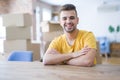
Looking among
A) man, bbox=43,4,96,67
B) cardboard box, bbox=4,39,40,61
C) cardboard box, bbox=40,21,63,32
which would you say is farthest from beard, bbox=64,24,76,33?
cardboard box, bbox=40,21,63,32

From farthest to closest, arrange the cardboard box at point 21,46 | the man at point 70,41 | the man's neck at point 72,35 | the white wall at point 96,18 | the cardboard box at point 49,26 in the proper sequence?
the white wall at point 96,18
the cardboard box at point 49,26
the cardboard box at point 21,46
the man's neck at point 72,35
the man at point 70,41

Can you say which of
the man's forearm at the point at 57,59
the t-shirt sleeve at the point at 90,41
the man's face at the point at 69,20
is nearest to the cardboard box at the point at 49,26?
the man's face at the point at 69,20

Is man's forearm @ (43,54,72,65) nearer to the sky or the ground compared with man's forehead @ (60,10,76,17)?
nearer to the ground

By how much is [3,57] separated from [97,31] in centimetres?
584

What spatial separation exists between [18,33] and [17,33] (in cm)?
2

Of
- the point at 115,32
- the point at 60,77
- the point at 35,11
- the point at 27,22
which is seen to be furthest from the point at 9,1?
the point at 60,77

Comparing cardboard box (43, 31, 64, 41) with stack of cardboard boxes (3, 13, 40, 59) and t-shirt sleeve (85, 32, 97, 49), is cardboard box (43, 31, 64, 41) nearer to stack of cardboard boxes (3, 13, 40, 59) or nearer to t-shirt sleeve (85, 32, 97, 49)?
stack of cardboard boxes (3, 13, 40, 59)

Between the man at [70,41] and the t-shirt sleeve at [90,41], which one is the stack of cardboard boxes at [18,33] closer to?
the man at [70,41]

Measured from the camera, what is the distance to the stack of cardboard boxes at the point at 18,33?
314 cm

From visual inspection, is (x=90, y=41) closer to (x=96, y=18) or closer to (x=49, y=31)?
(x=49, y=31)

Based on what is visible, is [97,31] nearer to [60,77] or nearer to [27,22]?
[27,22]

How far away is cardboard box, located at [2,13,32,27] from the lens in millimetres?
3133

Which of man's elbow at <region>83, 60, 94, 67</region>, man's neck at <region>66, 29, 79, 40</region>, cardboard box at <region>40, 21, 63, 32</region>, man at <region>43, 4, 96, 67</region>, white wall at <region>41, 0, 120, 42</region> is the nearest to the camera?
man's elbow at <region>83, 60, 94, 67</region>

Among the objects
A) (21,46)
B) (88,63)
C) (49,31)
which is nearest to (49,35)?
(49,31)
